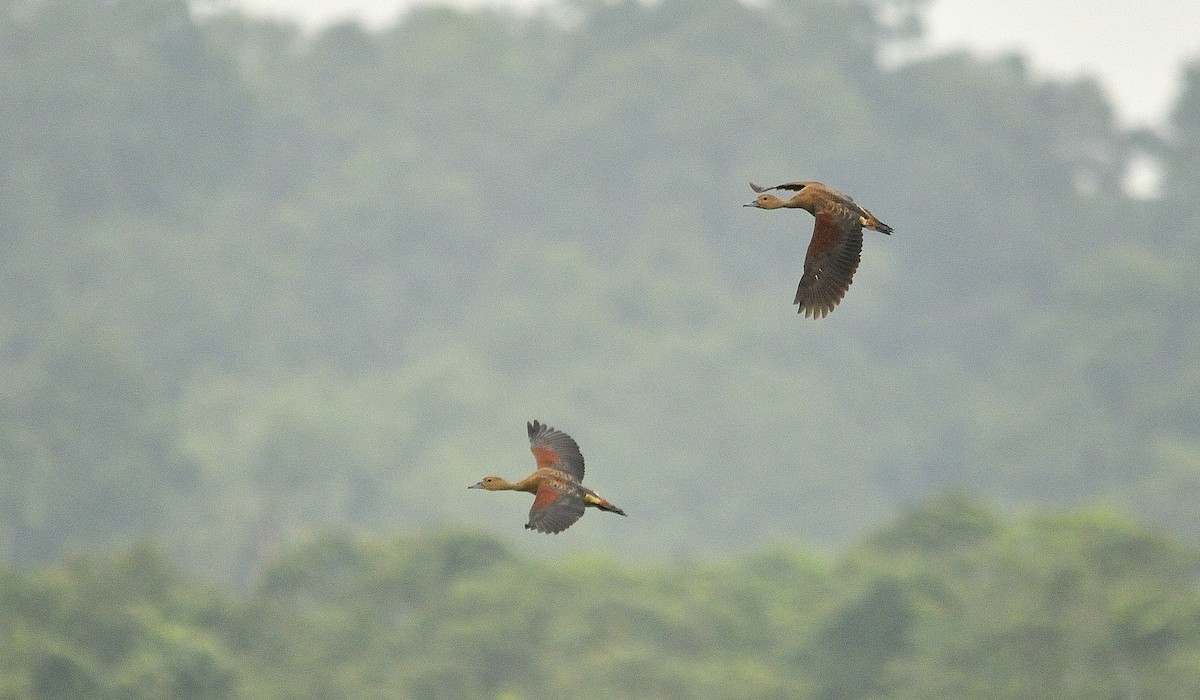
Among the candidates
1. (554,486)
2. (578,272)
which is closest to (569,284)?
(578,272)

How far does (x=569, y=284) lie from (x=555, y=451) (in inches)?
3340

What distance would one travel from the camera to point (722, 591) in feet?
151

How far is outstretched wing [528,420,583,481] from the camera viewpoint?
15828 millimetres

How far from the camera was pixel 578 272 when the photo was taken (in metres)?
101

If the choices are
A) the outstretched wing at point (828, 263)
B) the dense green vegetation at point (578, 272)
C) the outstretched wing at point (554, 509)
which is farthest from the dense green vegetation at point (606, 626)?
the dense green vegetation at point (578, 272)

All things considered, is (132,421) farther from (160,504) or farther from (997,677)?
(997,677)

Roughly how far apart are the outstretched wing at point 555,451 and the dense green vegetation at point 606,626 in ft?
65.2

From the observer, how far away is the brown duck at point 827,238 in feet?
50.1

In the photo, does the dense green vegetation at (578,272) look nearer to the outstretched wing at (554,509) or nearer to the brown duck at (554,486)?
the brown duck at (554,486)

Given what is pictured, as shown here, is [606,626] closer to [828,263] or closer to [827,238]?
[828,263]

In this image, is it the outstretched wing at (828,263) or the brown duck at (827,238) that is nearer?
the brown duck at (827,238)

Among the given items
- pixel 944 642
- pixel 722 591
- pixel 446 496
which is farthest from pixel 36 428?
pixel 944 642

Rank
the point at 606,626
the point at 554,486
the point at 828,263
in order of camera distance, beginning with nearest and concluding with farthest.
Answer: the point at 554,486, the point at 828,263, the point at 606,626

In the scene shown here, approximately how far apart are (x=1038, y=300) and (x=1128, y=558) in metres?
65.5
